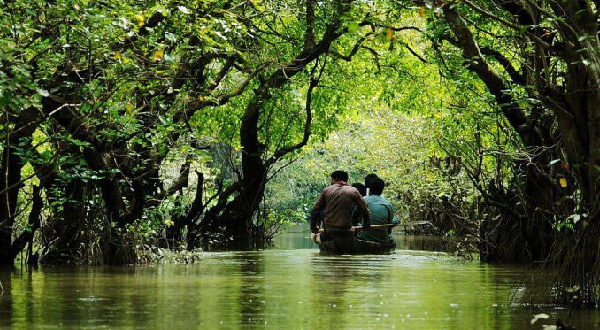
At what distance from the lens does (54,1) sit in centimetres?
1200

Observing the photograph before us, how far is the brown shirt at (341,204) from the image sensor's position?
2075 centimetres

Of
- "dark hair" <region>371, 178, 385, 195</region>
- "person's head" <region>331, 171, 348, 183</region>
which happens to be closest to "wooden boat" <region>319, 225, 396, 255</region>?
"dark hair" <region>371, 178, 385, 195</region>

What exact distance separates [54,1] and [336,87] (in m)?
16.7

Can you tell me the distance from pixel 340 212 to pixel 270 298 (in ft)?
34.2

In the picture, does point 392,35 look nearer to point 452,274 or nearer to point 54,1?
point 54,1

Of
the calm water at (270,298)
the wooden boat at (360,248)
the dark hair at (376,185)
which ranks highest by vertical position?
the dark hair at (376,185)

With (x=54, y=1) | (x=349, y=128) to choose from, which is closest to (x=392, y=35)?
(x=54, y=1)

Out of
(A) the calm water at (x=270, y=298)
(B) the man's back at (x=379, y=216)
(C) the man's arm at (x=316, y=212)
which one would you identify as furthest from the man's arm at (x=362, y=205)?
(A) the calm water at (x=270, y=298)

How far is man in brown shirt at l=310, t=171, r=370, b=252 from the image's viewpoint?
68.5 feet

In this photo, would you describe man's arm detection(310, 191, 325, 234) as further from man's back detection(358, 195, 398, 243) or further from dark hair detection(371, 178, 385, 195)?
dark hair detection(371, 178, 385, 195)

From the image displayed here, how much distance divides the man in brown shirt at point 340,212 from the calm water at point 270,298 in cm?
402

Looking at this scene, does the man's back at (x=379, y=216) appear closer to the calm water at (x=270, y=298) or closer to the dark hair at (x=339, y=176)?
the dark hair at (x=339, y=176)

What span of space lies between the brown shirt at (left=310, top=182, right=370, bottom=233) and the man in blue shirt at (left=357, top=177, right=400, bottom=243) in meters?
0.85

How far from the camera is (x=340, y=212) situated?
69.2 feet
